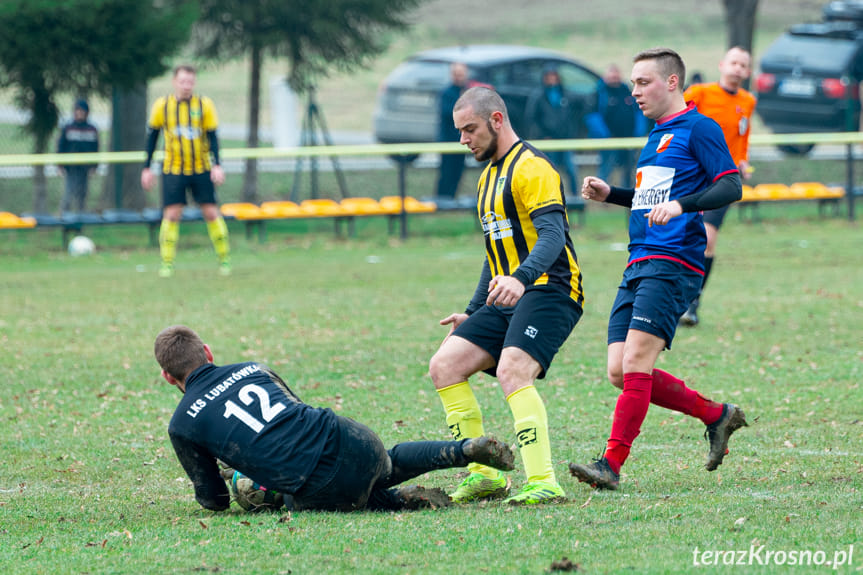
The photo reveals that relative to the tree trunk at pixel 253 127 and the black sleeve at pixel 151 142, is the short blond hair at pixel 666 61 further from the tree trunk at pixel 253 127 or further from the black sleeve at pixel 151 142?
the tree trunk at pixel 253 127

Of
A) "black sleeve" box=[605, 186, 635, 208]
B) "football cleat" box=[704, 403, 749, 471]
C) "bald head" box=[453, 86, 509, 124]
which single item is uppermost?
"bald head" box=[453, 86, 509, 124]

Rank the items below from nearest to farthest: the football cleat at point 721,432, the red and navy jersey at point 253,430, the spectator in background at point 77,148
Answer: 1. the red and navy jersey at point 253,430
2. the football cleat at point 721,432
3. the spectator in background at point 77,148

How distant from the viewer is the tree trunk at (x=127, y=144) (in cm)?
1972

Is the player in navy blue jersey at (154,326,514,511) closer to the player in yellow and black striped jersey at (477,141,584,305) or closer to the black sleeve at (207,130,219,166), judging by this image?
the player in yellow and black striped jersey at (477,141,584,305)

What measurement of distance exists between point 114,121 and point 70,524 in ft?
55.0

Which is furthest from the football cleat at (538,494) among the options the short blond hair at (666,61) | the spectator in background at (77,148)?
the spectator in background at (77,148)

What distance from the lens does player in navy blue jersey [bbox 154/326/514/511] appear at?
193 inches

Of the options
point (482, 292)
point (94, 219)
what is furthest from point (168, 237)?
point (482, 292)

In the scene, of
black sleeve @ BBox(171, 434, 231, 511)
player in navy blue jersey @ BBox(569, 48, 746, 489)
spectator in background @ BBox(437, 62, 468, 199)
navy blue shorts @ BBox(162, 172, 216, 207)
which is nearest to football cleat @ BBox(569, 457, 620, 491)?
player in navy blue jersey @ BBox(569, 48, 746, 489)

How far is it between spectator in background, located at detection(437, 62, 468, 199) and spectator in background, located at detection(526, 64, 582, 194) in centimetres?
153

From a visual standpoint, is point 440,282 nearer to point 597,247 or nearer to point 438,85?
point 597,247

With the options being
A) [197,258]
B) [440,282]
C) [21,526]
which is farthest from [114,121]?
[21,526]

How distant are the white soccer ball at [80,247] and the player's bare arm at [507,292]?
13.7m

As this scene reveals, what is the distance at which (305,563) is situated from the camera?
167 inches
